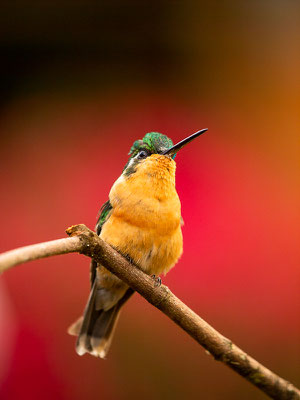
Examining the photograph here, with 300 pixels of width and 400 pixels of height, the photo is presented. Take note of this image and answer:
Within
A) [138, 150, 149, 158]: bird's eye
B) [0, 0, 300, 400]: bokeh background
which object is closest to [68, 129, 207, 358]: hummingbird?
[138, 150, 149, 158]: bird's eye

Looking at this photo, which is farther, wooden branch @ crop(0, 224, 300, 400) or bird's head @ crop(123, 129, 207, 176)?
bird's head @ crop(123, 129, 207, 176)

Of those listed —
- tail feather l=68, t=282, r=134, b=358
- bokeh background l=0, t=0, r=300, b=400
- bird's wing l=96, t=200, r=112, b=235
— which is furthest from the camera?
bokeh background l=0, t=0, r=300, b=400

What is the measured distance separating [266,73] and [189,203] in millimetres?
1049

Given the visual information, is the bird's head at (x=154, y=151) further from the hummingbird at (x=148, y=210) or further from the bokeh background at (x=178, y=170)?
the bokeh background at (x=178, y=170)

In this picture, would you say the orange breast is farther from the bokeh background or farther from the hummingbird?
the bokeh background

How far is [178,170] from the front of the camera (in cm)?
214

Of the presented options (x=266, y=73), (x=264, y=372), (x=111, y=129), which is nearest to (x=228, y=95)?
(x=266, y=73)

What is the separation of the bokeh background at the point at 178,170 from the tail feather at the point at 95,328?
593 mm

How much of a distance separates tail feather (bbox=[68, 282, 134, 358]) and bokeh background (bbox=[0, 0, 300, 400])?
1.94 ft

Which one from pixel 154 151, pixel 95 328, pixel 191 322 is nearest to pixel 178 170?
pixel 95 328

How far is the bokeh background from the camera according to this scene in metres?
2.07

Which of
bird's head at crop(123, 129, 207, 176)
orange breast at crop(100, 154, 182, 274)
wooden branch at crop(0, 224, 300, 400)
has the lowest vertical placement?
wooden branch at crop(0, 224, 300, 400)

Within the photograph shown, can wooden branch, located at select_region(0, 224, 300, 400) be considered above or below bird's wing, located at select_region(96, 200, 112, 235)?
below

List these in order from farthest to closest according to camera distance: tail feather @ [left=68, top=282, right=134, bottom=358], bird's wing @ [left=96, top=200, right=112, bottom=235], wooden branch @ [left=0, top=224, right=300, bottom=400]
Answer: tail feather @ [left=68, top=282, right=134, bottom=358]
bird's wing @ [left=96, top=200, right=112, bottom=235]
wooden branch @ [left=0, top=224, right=300, bottom=400]
